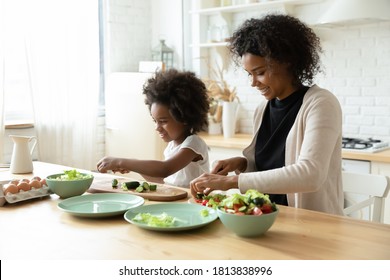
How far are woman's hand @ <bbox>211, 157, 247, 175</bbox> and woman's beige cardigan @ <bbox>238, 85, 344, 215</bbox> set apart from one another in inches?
8.6

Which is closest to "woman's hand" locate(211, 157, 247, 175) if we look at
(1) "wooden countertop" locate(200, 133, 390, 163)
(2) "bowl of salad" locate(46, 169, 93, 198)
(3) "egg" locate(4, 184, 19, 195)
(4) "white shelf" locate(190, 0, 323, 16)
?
(2) "bowl of salad" locate(46, 169, 93, 198)

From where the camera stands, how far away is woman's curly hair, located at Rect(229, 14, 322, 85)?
69.8 inches

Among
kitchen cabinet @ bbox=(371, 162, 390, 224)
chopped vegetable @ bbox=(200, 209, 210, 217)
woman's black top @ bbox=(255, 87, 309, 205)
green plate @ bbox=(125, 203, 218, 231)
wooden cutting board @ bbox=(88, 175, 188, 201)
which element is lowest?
kitchen cabinet @ bbox=(371, 162, 390, 224)

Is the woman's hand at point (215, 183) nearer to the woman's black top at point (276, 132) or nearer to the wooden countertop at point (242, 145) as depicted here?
the woman's black top at point (276, 132)

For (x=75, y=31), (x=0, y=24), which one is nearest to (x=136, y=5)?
(x=75, y=31)

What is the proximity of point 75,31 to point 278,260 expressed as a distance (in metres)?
3.05

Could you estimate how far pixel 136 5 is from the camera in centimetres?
427

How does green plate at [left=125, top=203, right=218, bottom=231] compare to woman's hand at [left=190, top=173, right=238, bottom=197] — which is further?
woman's hand at [left=190, top=173, right=238, bottom=197]

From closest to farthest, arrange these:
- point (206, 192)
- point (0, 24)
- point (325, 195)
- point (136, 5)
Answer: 1. point (206, 192)
2. point (325, 195)
3. point (0, 24)
4. point (136, 5)

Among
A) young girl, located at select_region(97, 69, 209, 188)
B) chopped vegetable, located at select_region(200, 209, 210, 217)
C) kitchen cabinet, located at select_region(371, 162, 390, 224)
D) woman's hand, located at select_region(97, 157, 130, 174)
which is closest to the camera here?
chopped vegetable, located at select_region(200, 209, 210, 217)

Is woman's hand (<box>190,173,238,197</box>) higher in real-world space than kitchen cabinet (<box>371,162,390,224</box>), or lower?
higher

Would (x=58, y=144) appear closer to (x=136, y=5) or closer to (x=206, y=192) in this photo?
(x=136, y=5)

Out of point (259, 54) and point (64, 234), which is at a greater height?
point (259, 54)

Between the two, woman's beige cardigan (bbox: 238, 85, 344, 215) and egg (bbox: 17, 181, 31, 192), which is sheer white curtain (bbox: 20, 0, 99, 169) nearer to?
egg (bbox: 17, 181, 31, 192)
